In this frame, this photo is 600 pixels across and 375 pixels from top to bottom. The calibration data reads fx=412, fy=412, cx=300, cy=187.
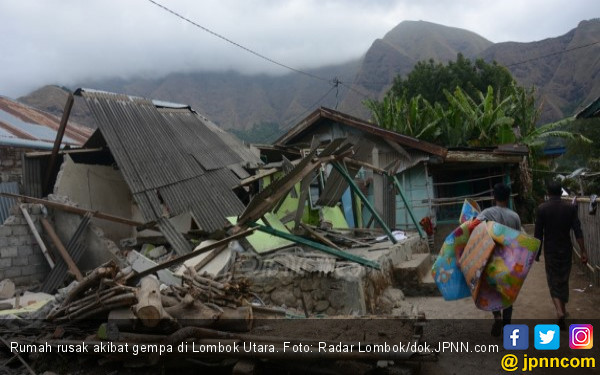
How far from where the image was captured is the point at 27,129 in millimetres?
13117

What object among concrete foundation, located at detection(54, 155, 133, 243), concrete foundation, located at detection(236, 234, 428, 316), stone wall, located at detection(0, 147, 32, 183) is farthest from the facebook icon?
stone wall, located at detection(0, 147, 32, 183)

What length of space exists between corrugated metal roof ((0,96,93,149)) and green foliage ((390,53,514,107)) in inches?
669

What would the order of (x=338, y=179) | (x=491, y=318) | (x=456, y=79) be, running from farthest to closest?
(x=456, y=79) < (x=338, y=179) < (x=491, y=318)

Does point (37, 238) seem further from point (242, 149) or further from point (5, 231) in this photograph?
point (242, 149)

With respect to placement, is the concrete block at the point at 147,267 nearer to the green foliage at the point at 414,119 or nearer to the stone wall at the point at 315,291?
the stone wall at the point at 315,291

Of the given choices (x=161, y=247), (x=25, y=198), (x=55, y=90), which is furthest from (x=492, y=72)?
(x=55, y=90)

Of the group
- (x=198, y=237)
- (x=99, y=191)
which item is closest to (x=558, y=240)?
(x=198, y=237)

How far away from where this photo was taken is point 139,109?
34.3ft

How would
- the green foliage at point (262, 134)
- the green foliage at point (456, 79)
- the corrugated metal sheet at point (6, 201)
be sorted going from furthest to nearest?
1. the green foliage at point (262, 134)
2. the green foliage at point (456, 79)
3. the corrugated metal sheet at point (6, 201)

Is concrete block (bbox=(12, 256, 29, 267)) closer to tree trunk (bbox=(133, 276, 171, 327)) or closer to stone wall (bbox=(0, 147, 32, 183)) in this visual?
stone wall (bbox=(0, 147, 32, 183))

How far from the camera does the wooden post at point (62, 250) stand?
7.59m

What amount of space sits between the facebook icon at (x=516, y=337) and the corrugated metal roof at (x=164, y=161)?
569 cm

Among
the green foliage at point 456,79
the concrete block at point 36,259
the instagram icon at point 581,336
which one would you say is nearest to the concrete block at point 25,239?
the concrete block at point 36,259

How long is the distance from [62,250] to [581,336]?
27.1 feet
